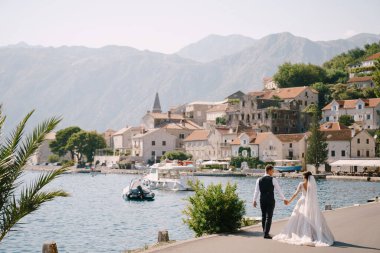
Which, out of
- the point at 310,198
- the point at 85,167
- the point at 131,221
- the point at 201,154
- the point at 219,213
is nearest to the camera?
the point at 310,198

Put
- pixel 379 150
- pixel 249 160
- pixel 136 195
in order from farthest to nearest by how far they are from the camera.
→ pixel 249 160 < pixel 379 150 < pixel 136 195

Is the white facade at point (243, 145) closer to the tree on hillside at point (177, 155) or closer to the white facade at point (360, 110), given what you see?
the tree on hillside at point (177, 155)

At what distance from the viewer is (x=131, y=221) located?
37906 millimetres

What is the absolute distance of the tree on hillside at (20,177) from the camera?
40.6 ft

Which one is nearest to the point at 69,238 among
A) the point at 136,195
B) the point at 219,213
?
the point at 219,213

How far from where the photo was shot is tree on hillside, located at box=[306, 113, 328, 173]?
9544 centimetres

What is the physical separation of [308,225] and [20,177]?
7657 mm

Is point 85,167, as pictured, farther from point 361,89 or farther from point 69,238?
point 69,238

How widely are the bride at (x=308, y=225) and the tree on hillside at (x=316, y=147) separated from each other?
8159 centimetres

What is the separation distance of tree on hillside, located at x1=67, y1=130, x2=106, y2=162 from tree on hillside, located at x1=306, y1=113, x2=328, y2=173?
66.2m

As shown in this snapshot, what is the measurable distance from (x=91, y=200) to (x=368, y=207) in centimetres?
3690

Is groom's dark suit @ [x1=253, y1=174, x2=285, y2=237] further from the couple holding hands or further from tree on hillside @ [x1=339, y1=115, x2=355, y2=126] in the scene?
tree on hillside @ [x1=339, y1=115, x2=355, y2=126]

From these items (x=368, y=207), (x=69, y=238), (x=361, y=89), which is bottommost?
(x=69, y=238)

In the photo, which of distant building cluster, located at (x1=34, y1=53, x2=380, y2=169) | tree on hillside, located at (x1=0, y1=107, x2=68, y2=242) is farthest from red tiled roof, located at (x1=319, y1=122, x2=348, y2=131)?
tree on hillside, located at (x1=0, y1=107, x2=68, y2=242)
